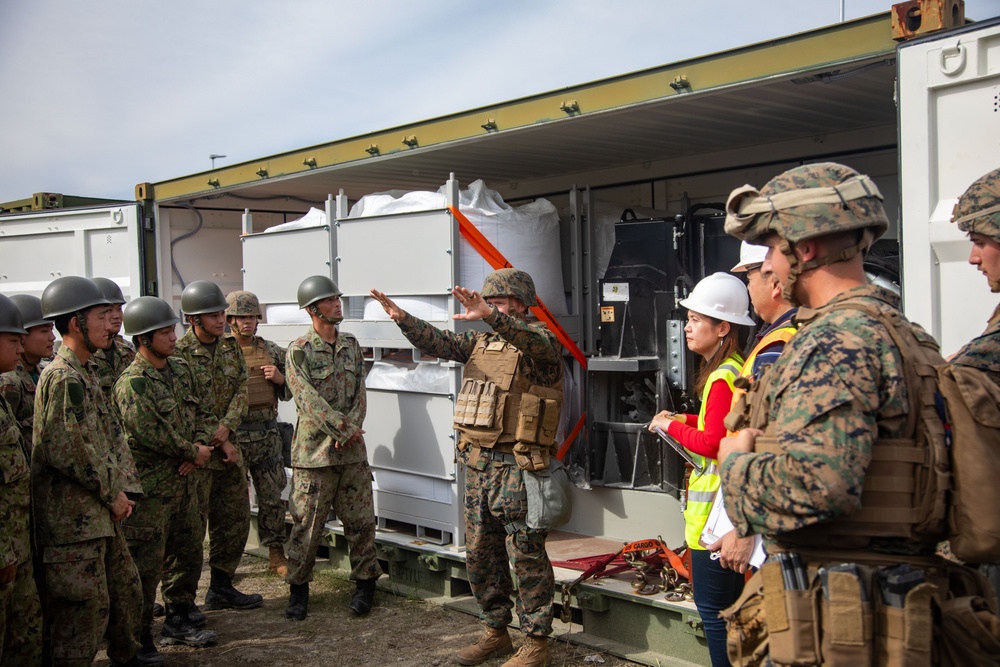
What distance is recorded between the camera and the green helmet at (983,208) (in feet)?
8.51

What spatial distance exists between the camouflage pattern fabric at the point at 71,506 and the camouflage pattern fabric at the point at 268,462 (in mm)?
2086

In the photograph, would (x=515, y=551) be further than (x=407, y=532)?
No

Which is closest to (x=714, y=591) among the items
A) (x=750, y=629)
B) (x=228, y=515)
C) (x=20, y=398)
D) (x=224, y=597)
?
(x=750, y=629)

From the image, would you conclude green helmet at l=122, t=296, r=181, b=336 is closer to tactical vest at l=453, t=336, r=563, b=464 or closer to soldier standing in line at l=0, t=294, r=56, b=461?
soldier standing in line at l=0, t=294, r=56, b=461

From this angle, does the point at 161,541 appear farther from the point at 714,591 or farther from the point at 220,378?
the point at 714,591

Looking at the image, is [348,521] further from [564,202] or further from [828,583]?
[828,583]

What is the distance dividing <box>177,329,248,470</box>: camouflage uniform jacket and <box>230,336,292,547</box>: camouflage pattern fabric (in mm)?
405

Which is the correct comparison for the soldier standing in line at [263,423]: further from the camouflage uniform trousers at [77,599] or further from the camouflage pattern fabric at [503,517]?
the camouflage uniform trousers at [77,599]

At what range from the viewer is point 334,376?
5371mm

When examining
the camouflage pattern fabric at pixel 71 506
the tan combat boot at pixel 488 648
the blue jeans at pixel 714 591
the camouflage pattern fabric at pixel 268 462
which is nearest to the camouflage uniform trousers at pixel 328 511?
the camouflage pattern fabric at pixel 268 462

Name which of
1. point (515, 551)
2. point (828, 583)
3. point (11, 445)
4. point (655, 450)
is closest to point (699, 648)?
point (515, 551)

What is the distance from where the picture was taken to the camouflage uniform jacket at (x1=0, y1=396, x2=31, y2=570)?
11.1ft

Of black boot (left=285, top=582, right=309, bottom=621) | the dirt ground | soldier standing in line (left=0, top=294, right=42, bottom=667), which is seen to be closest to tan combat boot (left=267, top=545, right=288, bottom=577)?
the dirt ground

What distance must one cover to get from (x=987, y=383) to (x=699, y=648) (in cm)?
256
